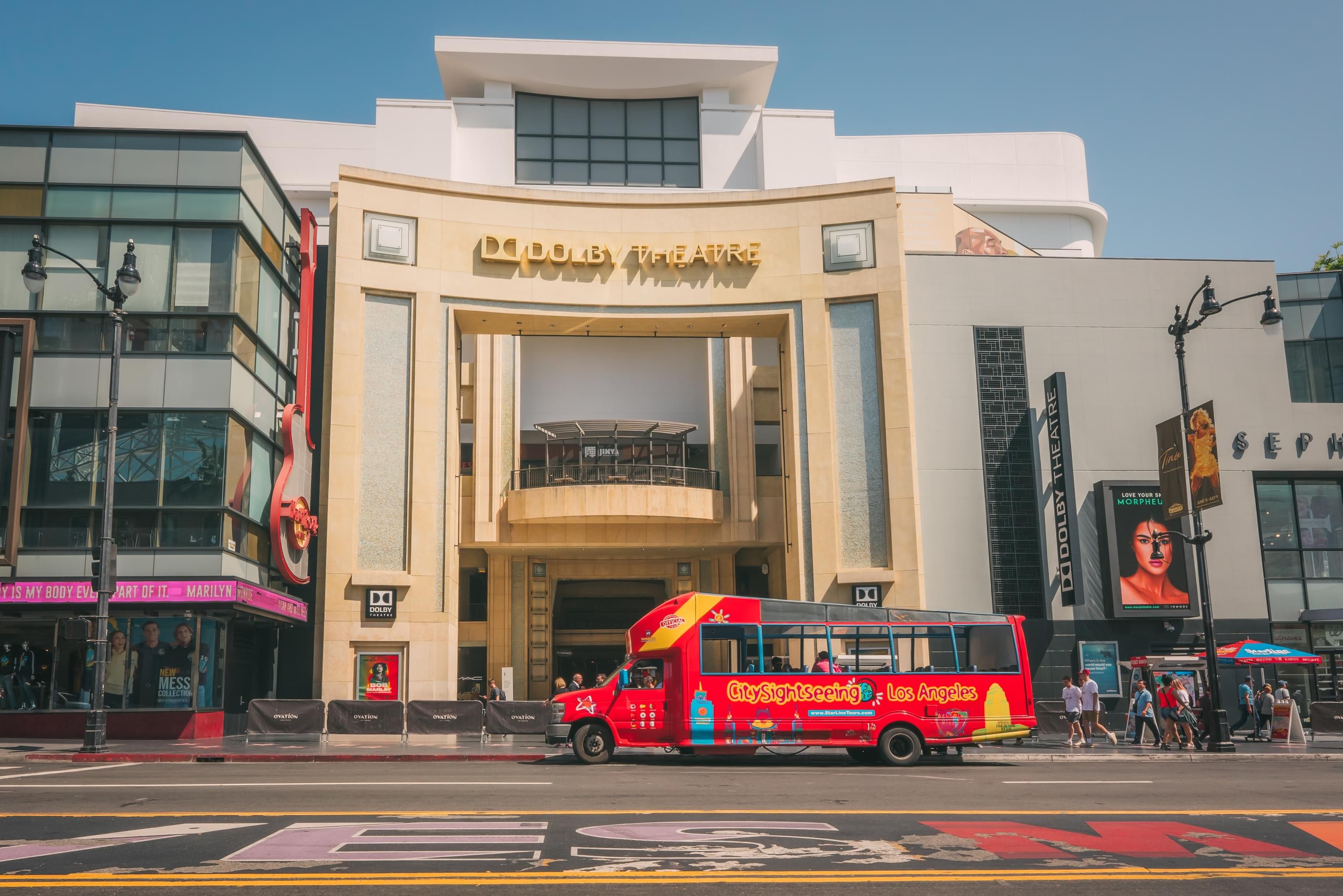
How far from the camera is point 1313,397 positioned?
3800 centimetres

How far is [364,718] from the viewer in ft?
89.2

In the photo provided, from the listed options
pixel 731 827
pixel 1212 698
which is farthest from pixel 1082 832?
pixel 1212 698

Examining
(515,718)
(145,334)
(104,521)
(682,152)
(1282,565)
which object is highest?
(682,152)

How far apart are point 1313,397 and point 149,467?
125ft

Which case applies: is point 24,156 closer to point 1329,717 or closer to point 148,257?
point 148,257

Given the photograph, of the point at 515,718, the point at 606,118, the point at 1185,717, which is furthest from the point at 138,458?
the point at 1185,717

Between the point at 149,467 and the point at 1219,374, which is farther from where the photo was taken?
the point at 1219,374

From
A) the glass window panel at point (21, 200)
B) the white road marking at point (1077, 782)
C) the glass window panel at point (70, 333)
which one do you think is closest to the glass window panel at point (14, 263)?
the glass window panel at point (21, 200)

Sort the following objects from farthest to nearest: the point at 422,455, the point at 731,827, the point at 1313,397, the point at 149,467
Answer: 1. the point at 1313,397
2. the point at 422,455
3. the point at 149,467
4. the point at 731,827

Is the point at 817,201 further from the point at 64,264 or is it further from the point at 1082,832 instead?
the point at 1082,832

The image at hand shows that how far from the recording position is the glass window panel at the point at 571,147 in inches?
1710

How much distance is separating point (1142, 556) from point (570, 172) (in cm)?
2579

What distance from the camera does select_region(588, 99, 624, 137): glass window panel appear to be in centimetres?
4384

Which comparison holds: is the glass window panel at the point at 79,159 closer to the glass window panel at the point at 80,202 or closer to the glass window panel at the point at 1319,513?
the glass window panel at the point at 80,202
